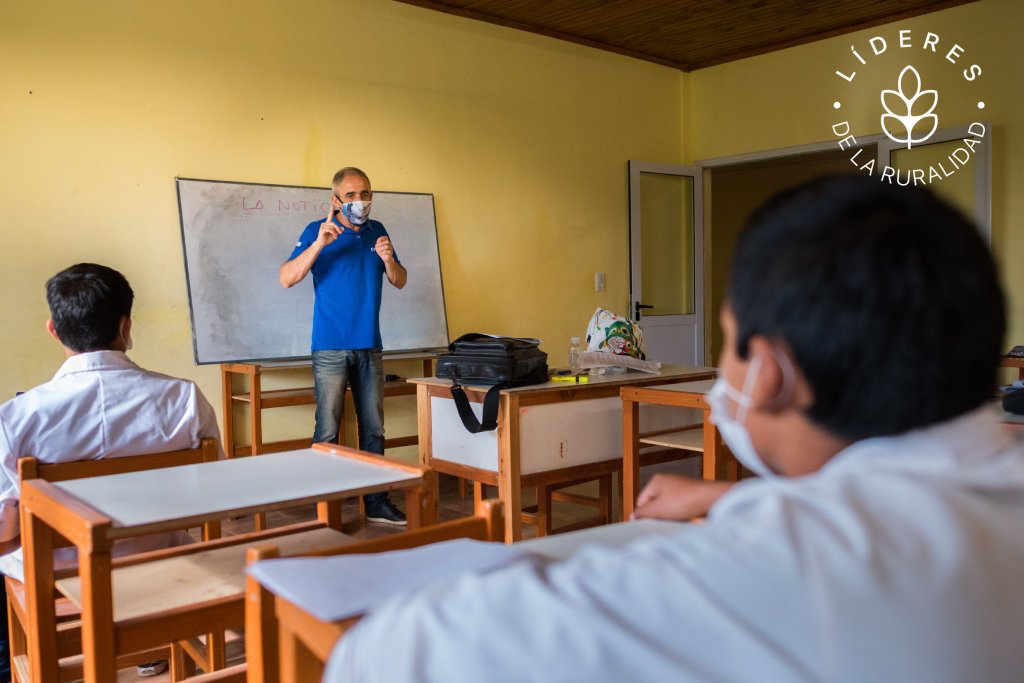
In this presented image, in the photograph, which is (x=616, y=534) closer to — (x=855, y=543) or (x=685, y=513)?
(x=685, y=513)

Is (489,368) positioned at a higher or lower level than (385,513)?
higher

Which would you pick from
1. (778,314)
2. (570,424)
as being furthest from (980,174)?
(778,314)

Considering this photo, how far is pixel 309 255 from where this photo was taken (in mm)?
3801

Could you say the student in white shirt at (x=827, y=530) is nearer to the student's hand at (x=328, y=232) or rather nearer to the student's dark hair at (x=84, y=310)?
the student's dark hair at (x=84, y=310)

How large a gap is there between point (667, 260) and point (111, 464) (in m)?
5.19

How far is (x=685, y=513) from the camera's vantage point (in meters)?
1.08

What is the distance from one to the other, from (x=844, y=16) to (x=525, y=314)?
8.61ft

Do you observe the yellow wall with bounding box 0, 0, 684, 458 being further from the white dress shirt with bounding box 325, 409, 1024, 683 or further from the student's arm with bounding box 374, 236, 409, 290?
the white dress shirt with bounding box 325, 409, 1024, 683

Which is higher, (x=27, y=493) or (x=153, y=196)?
(x=153, y=196)

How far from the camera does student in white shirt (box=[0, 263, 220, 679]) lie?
5.99 ft

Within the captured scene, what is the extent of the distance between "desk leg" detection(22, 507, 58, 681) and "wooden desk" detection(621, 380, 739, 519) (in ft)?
6.48

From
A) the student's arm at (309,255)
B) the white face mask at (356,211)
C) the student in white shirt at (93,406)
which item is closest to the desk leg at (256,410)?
the student's arm at (309,255)

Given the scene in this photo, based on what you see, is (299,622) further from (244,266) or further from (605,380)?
(244,266)

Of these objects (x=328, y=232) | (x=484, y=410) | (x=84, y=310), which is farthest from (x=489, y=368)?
(x=84, y=310)
